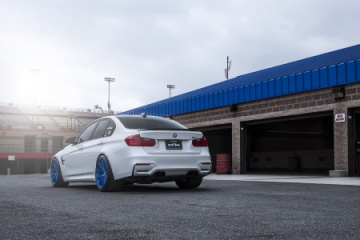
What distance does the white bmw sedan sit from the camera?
8.91 m

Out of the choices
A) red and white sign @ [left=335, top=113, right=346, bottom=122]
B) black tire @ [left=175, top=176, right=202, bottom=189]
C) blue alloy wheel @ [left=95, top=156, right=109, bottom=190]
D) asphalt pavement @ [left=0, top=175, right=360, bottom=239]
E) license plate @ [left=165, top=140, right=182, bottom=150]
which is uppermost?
red and white sign @ [left=335, top=113, right=346, bottom=122]

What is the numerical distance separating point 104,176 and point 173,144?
1510 mm

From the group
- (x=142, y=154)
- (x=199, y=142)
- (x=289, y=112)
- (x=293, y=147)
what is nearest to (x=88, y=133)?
(x=142, y=154)

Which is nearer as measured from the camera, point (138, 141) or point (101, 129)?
point (138, 141)

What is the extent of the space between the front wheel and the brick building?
33.9 feet

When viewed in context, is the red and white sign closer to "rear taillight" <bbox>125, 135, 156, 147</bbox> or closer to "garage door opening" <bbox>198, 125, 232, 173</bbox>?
"rear taillight" <bbox>125, 135, 156, 147</bbox>

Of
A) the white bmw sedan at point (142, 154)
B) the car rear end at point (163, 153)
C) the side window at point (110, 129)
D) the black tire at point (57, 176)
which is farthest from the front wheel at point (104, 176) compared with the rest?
the black tire at point (57, 176)

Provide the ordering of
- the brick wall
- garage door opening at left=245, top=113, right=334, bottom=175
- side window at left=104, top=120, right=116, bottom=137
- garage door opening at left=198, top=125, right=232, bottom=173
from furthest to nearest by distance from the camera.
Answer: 1. garage door opening at left=198, top=125, right=232, bottom=173
2. garage door opening at left=245, top=113, right=334, bottom=175
3. the brick wall
4. side window at left=104, top=120, right=116, bottom=137

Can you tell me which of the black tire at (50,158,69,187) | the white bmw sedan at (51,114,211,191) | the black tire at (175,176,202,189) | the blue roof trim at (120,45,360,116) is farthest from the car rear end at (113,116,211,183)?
the blue roof trim at (120,45,360,116)

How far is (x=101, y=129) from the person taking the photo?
10195 millimetres

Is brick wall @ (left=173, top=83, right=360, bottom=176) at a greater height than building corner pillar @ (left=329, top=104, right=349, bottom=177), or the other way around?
brick wall @ (left=173, top=83, right=360, bottom=176)

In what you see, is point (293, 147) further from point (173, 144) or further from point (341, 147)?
point (173, 144)

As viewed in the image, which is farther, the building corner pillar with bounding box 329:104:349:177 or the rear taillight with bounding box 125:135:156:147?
the building corner pillar with bounding box 329:104:349:177

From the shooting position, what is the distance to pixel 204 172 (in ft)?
31.2
